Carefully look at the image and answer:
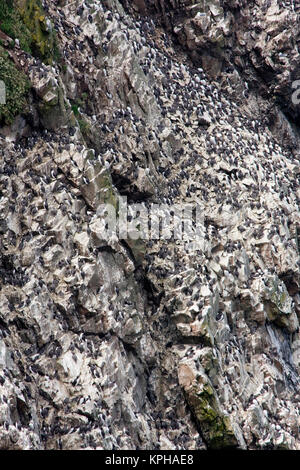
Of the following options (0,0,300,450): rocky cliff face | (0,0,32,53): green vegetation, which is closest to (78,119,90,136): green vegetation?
(0,0,300,450): rocky cliff face

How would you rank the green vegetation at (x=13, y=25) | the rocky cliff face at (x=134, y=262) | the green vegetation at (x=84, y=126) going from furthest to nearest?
the green vegetation at (x=84, y=126) < the green vegetation at (x=13, y=25) < the rocky cliff face at (x=134, y=262)

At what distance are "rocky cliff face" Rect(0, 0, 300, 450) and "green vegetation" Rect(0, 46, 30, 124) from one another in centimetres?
17

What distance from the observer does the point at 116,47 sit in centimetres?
3769

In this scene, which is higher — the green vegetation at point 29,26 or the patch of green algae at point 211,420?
the green vegetation at point 29,26

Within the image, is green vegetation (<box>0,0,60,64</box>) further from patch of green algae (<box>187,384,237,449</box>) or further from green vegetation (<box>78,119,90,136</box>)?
patch of green algae (<box>187,384,237,449</box>)

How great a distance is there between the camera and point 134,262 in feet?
102

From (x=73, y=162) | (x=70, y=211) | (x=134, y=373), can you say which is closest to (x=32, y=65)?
(x=73, y=162)

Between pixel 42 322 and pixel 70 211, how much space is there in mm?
5156

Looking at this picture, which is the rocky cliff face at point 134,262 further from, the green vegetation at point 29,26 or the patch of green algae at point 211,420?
the green vegetation at point 29,26

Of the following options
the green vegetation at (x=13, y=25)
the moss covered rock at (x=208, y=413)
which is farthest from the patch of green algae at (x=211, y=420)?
the green vegetation at (x=13, y=25)

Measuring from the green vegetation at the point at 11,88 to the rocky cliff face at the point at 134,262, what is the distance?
17cm

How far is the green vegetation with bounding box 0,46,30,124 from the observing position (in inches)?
1168

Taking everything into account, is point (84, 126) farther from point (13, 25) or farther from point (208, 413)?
point (208, 413)

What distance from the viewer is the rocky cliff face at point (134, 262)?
26422mm
